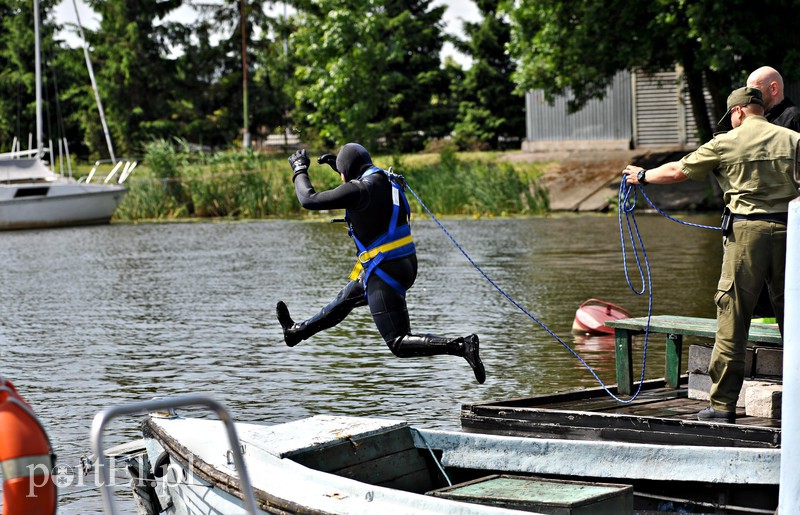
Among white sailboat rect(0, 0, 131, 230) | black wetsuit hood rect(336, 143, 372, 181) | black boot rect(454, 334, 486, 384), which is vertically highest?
black wetsuit hood rect(336, 143, 372, 181)

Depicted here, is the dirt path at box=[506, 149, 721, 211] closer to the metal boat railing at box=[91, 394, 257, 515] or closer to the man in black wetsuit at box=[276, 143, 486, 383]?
the man in black wetsuit at box=[276, 143, 486, 383]

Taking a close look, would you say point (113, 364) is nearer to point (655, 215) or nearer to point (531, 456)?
point (531, 456)

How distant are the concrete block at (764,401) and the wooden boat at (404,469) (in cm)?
136

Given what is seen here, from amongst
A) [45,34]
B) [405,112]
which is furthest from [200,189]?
[45,34]

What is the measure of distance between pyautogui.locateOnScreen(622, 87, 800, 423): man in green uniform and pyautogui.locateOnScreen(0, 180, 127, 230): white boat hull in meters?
34.6

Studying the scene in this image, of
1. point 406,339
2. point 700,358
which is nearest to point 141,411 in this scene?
point 406,339

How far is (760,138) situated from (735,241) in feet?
2.02

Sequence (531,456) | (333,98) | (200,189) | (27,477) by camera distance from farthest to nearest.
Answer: (333,98) → (200,189) → (531,456) → (27,477)

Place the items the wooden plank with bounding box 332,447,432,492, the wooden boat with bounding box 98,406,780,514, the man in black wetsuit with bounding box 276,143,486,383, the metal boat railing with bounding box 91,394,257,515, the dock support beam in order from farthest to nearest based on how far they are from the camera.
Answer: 1. the man in black wetsuit with bounding box 276,143,486,383
2. the wooden plank with bounding box 332,447,432,492
3. the wooden boat with bounding box 98,406,780,514
4. the dock support beam
5. the metal boat railing with bounding box 91,394,257,515

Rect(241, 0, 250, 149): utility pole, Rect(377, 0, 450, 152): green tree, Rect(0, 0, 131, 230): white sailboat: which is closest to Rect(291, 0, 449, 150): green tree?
Rect(377, 0, 450, 152): green tree

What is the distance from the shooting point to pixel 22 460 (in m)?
4.66

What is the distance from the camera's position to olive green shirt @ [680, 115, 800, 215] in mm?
7418

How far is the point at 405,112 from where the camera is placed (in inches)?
1949

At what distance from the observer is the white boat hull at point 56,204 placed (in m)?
40.5
